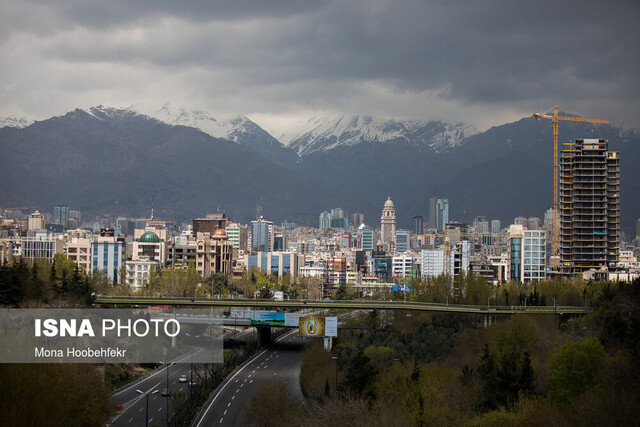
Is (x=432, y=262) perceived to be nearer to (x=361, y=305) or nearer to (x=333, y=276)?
(x=333, y=276)

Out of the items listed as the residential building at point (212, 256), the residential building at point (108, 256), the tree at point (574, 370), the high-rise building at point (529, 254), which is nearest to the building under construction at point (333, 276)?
the residential building at point (212, 256)

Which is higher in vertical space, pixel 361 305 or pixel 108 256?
pixel 108 256

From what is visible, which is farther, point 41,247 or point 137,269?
point 41,247

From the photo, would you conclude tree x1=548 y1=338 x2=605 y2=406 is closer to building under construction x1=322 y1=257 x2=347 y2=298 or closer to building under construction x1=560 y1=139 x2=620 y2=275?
building under construction x1=322 y1=257 x2=347 y2=298

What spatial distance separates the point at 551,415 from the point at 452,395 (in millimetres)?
7812

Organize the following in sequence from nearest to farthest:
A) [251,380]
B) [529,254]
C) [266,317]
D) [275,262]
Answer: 1. [251,380]
2. [266,317]
3. [529,254]
4. [275,262]

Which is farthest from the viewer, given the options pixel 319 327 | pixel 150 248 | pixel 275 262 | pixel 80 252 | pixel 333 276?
pixel 275 262

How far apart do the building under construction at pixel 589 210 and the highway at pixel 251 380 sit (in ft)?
190

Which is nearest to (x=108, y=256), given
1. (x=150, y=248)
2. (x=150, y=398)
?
(x=150, y=248)

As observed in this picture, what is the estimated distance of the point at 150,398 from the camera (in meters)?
48.6

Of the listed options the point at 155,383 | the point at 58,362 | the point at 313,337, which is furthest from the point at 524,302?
the point at 58,362

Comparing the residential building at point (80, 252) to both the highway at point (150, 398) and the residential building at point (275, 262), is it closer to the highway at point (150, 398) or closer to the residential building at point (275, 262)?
the residential building at point (275, 262)

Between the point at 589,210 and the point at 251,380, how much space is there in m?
78.9

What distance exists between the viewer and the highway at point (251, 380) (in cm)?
4443
